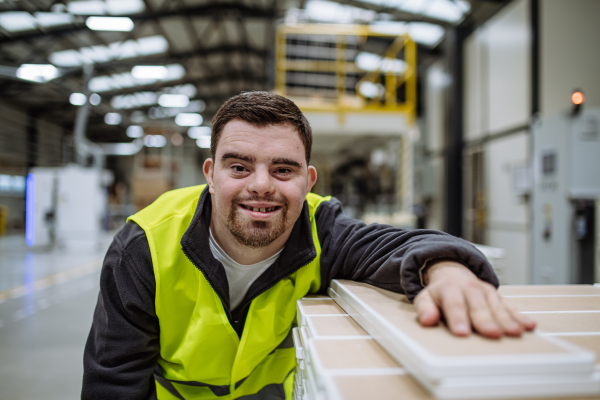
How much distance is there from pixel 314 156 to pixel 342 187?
238 centimetres

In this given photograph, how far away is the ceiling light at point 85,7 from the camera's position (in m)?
7.94

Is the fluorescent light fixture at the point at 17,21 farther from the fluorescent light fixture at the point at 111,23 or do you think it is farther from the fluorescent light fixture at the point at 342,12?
the fluorescent light fixture at the point at 342,12

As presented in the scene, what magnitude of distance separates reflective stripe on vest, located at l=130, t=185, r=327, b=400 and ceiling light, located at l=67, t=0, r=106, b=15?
8.60 meters

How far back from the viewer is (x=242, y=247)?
156 centimetres

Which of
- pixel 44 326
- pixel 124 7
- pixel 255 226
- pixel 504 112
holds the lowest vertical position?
pixel 44 326

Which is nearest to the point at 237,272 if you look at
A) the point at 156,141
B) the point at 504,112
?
the point at 504,112

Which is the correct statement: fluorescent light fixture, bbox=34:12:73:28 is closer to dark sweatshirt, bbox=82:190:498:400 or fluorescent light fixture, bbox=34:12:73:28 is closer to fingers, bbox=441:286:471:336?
dark sweatshirt, bbox=82:190:498:400

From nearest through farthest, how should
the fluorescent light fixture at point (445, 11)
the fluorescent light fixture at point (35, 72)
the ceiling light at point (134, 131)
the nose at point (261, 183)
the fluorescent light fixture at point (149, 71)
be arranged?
the nose at point (261, 183) < the fluorescent light fixture at point (35, 72) < the fluorescent light fixture at point (445, 11) < the fluorescent light fixture at point (149, 71) < the ceiling light at point (134, 131)

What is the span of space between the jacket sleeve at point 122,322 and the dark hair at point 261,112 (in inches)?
22.0

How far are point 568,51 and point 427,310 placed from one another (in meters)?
7.15

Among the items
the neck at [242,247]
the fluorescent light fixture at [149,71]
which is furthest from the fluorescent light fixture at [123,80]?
the neck at [242,247]

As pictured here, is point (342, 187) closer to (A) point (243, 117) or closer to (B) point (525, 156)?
(B) point (525, 156)

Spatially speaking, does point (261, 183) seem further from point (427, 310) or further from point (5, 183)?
point (5, 183)

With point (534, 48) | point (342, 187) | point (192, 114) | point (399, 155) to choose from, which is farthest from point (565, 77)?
point (192, 114)
